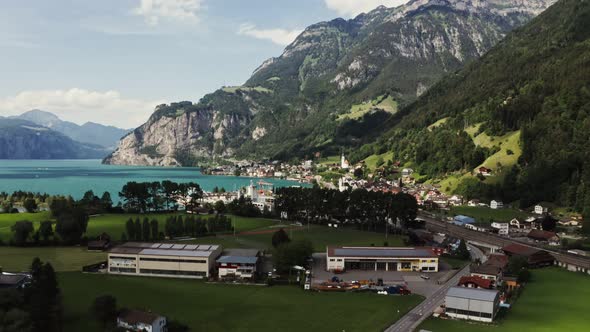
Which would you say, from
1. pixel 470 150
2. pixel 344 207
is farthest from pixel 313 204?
pixel 470 150

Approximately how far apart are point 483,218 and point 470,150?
3858cm

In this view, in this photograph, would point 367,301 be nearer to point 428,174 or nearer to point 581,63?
point 428,174

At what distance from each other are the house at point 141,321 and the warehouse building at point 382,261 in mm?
24801

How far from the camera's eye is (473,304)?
36.5 meters

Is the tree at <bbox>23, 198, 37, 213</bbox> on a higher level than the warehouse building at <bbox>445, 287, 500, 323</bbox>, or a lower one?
higher

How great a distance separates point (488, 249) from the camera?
6494cm

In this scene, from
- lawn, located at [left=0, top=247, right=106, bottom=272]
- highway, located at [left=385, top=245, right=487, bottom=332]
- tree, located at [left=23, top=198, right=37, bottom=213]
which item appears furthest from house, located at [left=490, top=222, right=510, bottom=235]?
tree, located at [left=23, top=198, right=37, bottom=213]

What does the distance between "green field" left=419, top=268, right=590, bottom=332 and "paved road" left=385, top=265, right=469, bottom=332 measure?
0.84 m

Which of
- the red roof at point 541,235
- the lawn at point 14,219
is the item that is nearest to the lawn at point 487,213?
the red roof at point 541,235

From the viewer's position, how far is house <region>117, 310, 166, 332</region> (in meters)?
30.7

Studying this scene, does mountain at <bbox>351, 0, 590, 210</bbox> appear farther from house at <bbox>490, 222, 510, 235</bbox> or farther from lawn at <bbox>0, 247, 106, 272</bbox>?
lawn at <bbox>0, 247, 106, 272</bbox>

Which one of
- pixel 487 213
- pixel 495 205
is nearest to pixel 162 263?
pixel 487 213

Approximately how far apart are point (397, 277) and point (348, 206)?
90.9ft

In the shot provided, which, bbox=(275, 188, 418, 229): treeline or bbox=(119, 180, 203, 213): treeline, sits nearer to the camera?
bbox=(275, 188, 418, 229): treeline
